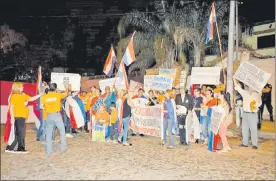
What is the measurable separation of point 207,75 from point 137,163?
5.66m

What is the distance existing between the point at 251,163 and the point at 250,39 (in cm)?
2129

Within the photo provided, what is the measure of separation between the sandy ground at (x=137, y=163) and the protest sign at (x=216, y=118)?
60cm

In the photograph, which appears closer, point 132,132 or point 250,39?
point 132,132

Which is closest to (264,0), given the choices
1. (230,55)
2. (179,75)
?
(179,75)

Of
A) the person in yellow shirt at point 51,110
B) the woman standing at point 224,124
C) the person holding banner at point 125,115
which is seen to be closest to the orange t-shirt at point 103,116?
the person holding banner at point 125,115

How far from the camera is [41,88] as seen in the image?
1224 cm

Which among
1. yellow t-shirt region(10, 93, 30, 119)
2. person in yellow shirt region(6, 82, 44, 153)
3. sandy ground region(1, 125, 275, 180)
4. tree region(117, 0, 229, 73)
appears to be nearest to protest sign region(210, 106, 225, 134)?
sandy ground region(1, 125, 275, 180)

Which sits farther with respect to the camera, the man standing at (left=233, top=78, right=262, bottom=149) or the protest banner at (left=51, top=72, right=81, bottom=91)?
the protest banner at (left=51, top=72, right=81, bottom=91)

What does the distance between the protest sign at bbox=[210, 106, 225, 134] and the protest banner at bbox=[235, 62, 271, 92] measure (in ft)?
3.88

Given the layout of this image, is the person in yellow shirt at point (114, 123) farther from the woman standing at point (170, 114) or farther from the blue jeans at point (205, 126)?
the blue jeans at point (205, 126)

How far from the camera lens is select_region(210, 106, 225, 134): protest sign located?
998 centimetres

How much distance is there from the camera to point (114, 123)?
461 inches

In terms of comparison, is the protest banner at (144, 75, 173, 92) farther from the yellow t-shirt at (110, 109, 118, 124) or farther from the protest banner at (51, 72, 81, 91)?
the protest banner at (51, 72, 81, 91)

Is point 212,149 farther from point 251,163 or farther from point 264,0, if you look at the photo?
point 264,0
